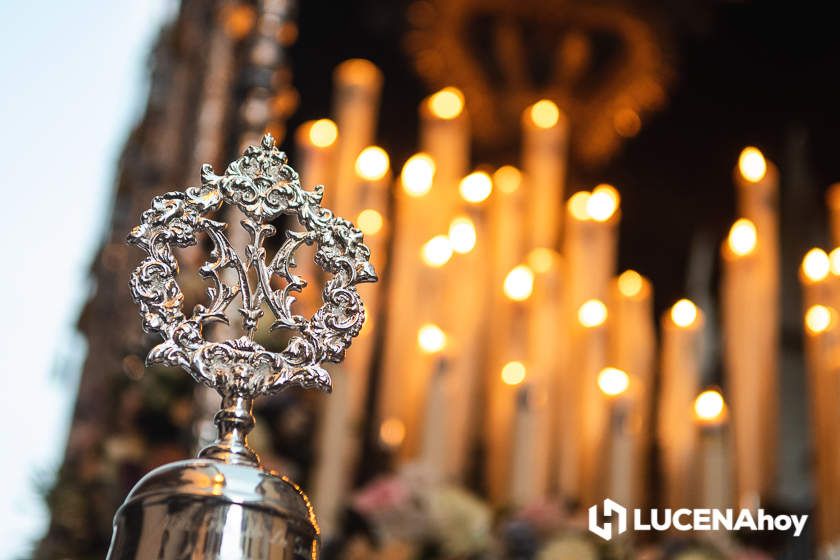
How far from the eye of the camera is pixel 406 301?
1915 mm

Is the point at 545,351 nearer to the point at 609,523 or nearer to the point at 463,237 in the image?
the point at 463,237

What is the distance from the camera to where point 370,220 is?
1.90 meters

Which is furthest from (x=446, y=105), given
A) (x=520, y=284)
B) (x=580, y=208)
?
(x=520, y=284)

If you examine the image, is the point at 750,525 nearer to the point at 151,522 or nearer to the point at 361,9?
the point at 151,522

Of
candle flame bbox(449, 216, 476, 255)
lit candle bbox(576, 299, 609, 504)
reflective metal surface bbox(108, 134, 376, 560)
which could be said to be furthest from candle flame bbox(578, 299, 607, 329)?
reflective metal surface bbox(108, 134, 376, 560)

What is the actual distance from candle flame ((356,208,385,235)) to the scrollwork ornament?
50.3 inches

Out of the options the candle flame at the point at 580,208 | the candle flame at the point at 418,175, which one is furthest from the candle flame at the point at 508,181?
the candle flame at the point at 418,175

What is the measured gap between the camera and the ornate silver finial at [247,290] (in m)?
0.56

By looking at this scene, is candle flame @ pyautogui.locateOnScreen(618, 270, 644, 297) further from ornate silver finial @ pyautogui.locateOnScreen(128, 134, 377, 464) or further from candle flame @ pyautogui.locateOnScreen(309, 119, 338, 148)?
ornate silver finial @ pyautogui.locateOnScreen(128, 134, 377, 464)

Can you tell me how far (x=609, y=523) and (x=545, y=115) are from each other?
89 centimetres

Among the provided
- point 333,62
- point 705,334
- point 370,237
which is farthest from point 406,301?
point 705,334

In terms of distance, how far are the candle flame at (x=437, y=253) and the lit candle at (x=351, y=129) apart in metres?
0.13

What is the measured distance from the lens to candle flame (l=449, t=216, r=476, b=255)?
1968mm

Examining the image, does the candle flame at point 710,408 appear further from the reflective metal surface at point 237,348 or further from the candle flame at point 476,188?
the reflective metal surface at point 237,348
